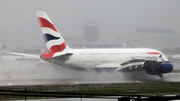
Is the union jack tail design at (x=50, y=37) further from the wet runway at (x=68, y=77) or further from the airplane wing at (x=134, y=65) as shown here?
the airplane wing at (x=134, y=65)

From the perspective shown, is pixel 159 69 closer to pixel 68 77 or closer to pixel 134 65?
pixel 134 65

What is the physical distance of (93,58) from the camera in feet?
106

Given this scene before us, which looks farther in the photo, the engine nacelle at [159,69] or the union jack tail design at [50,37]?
the union jack tail design at [50,37]

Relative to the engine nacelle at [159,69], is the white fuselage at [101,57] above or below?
above

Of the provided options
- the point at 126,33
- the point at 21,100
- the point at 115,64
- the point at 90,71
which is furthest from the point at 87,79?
the point at 126,33

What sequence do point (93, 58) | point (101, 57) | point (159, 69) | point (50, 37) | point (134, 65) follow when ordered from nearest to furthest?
point (159, 69)
point (134, 65)
point (50, 37)
point (93, 58)
point (101, 57)

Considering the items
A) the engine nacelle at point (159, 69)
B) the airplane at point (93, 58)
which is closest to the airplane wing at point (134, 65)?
the airplane at point (93, 58)

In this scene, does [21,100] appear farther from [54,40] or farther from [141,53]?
[141,53]

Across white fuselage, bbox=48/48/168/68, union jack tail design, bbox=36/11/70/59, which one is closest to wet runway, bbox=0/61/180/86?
white fuselage, bbox=48/48/168/68

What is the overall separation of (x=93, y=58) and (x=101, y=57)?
1.02 metres

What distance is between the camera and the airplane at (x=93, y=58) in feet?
102

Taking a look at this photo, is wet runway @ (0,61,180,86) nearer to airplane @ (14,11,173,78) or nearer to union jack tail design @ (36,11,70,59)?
airplane @ (14,11,173,78)

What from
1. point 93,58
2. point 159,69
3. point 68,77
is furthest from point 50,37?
point 159,69

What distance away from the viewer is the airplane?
31.0 meters
